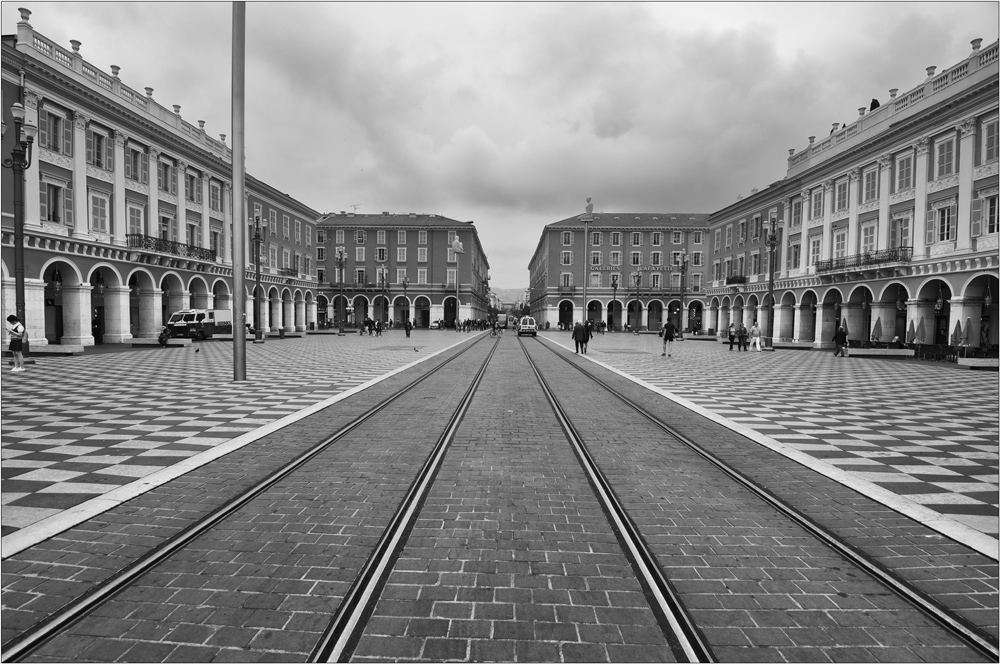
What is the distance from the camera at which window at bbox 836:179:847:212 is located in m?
36.2

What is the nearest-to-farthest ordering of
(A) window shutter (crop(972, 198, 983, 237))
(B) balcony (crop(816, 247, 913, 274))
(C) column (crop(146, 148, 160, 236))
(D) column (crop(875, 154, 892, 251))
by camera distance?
(A) window shutter (crop(972, 198, 983, 237)), (B) balcony (crop(816, 247, 913, 274)), (D) column (crop(875, 154, 892, 251)), (C) column (crop(146, 148, 160, 236))

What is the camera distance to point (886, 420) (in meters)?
8.78

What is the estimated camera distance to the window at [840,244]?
36.1 metres

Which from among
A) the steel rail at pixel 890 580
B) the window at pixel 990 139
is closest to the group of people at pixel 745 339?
the window at pixel 990 139

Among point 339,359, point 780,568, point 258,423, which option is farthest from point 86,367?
point 780,568

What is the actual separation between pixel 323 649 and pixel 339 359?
62.2 ft

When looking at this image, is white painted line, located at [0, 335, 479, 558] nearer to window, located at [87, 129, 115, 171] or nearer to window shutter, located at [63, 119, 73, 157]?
window shutter, located at [63, 119, 73, 157]

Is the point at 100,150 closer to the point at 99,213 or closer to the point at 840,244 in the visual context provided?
the point at 99,213

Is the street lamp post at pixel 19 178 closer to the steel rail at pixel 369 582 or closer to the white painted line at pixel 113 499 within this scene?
the white painted line at pixel 113 499

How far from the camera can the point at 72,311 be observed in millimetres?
26562

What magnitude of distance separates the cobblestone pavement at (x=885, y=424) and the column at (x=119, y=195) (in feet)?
97.9

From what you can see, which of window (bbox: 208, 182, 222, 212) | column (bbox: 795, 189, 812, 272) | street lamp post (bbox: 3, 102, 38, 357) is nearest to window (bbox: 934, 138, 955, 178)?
column (bbox: 795, 189, 812, 272)

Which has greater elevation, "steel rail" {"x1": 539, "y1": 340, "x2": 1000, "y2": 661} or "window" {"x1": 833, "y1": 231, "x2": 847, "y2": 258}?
"window" {"x1": 833, "y1": 231, "x2": 847, "y2": 258}

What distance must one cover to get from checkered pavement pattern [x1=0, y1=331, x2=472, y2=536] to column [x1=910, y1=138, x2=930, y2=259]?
3068 centimetres
